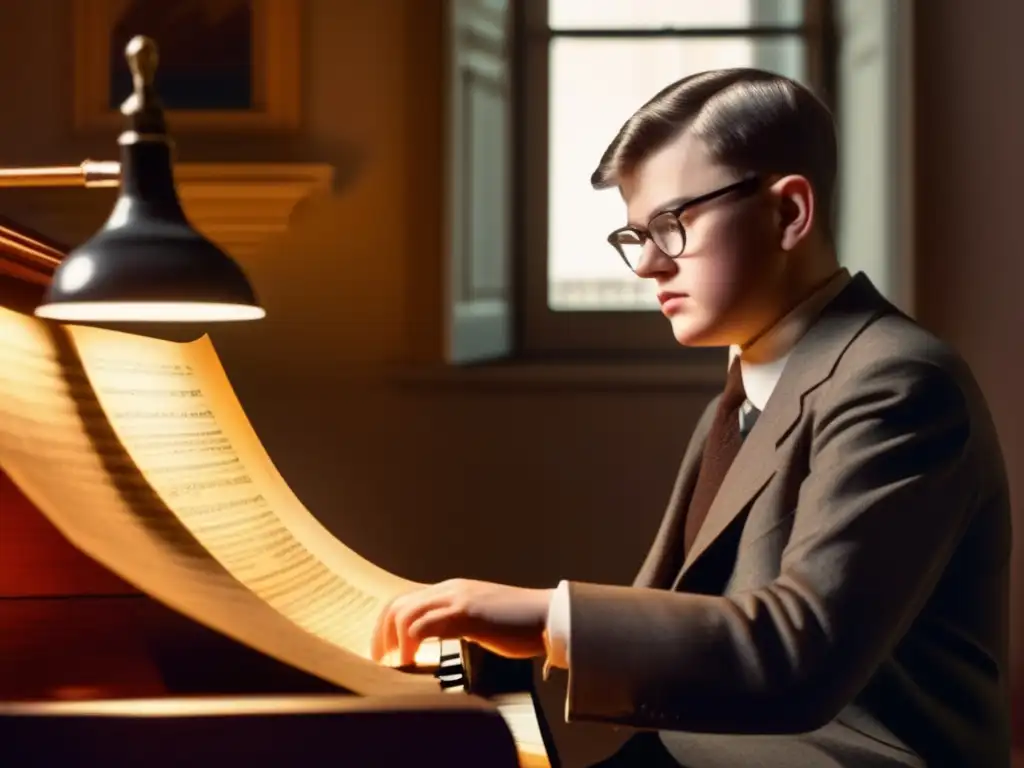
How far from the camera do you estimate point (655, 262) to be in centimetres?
112

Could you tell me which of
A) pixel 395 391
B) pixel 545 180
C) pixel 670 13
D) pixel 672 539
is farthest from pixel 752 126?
pixel 670 13

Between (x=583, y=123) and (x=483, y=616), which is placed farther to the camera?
(x=583, y=123)

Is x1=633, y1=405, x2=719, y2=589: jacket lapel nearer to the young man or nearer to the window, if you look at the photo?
the young man

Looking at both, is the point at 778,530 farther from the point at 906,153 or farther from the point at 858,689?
the point at 906,153

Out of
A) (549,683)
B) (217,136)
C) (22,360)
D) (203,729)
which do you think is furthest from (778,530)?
(217,136)

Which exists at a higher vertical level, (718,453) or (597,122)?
(597,122)

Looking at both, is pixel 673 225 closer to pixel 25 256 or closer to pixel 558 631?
pixel 558 631

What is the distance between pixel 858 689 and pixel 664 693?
0.55 ft

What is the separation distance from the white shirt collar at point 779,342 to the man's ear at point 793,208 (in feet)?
0.21

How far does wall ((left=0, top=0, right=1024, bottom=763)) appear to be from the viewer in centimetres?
220

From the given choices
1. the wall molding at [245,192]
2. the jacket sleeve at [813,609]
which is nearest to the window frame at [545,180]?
the wall molding at [245,192]

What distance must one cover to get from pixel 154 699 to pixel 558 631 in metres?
0.31

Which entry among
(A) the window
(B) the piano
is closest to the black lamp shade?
(B) the piano

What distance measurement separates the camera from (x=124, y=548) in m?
0.84
